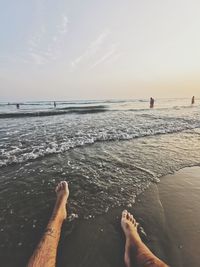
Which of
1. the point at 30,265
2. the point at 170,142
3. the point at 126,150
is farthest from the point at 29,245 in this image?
the point at 170,142

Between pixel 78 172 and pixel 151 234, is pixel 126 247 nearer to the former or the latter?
pixel 151 234

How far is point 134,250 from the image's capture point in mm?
1970

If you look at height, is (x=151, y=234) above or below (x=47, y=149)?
above

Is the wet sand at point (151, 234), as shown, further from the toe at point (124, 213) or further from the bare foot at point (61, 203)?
the bare foot at point (61, 203)

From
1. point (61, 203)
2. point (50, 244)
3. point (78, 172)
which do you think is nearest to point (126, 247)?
point (50, 244)

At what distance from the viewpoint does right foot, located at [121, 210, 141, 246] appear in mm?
2139

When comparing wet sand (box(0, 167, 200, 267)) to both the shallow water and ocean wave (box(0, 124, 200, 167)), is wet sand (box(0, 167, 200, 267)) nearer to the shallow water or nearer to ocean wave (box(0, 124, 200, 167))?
the shallow water

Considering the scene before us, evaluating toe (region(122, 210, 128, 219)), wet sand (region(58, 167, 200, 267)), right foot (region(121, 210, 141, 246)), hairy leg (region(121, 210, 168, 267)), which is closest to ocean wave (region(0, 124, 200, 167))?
wet sand (region(58, 167, 200, 267))

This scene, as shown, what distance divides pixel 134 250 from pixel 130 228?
38 cm

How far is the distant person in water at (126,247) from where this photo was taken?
1759 millimetres

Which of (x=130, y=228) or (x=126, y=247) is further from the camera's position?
(x=130, y=228)

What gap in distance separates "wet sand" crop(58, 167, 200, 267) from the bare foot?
21 cm

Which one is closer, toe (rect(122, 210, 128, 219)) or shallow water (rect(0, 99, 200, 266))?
toe (rect(122, 210, 128, 219))

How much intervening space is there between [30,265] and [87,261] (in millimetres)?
616
